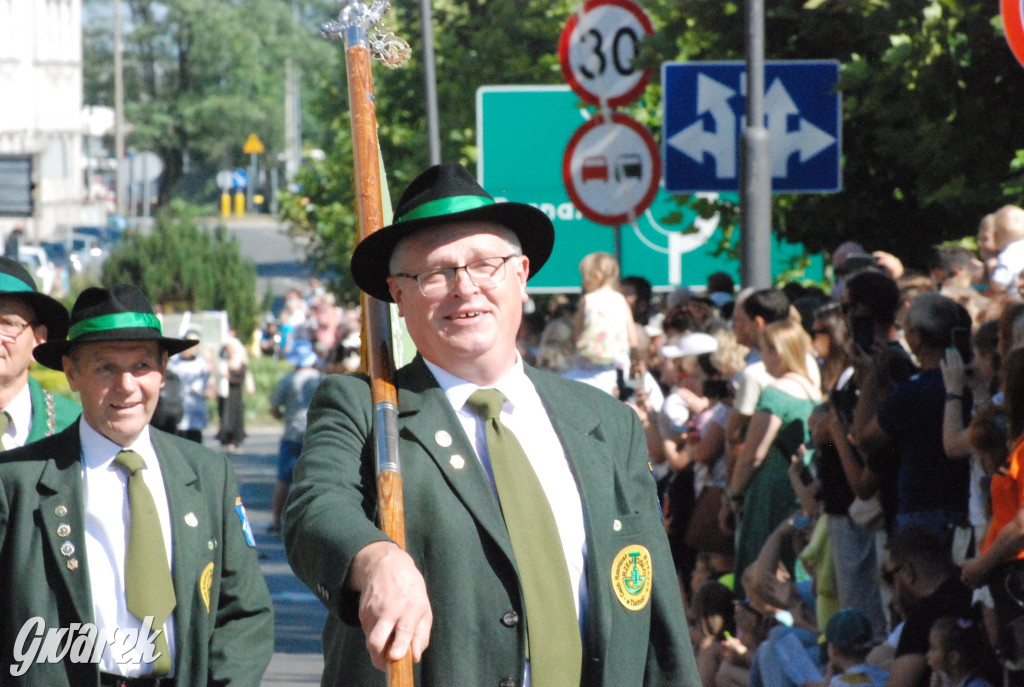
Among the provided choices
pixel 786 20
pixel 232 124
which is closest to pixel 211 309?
pixel 786 20

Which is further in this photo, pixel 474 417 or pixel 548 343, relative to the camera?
pixel 548 343

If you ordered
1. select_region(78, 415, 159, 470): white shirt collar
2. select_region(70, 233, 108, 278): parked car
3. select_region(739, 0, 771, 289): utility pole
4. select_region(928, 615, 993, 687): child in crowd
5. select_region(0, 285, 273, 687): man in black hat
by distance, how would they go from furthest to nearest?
select_region(70, 233, 108, 278): parked car < select_region(739, 0, 771, 289): utility pole < select_region(928, 615, 993, 687): child in crowd < select_region(78, 415, 159, 470): white shirt collar < select_region(0, 285, 273, 687): man in black hat

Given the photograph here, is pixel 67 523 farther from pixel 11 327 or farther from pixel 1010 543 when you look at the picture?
pixel 1010 543

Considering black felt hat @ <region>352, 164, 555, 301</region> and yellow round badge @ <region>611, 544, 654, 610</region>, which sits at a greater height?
black felt hat @ <region>352, 164, 555, 301</region>

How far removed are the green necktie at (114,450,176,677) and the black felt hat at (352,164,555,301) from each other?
4.08ft

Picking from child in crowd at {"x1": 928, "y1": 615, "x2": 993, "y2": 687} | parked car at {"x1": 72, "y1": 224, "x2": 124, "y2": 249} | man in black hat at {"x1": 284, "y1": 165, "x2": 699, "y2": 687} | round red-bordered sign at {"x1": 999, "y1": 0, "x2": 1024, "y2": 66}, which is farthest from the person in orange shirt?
parked car at {"x1": 72, "y1": 224, "x2": 124, "y2": 249}

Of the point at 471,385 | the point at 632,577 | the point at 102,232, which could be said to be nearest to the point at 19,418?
the point at 471,385

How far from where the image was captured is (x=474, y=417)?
3.34 m

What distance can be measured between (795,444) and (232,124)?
77217mm

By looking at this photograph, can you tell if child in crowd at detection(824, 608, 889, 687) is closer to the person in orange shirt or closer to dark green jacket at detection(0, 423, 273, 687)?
the person in orange shirt

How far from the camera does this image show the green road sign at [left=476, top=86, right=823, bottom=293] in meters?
12.7

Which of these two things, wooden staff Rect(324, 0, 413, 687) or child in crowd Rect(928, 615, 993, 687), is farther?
child in crowd Rect(928, 615, 993, 687)

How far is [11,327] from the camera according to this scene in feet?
16.6

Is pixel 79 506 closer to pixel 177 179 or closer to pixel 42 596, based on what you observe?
pixel 42 596
